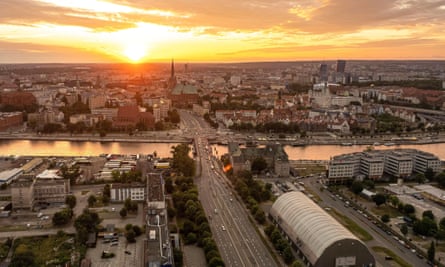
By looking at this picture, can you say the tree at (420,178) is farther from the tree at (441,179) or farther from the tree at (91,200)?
the tree at (91,200)

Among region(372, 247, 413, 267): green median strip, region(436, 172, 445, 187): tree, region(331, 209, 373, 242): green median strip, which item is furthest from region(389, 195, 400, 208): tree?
region(436, 172, 445, 187): tree

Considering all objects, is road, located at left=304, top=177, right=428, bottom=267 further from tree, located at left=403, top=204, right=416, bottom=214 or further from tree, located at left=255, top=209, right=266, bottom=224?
tree, located at left=255, top=209, right=266, bottom=224

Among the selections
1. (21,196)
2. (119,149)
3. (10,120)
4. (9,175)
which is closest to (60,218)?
(21,196)

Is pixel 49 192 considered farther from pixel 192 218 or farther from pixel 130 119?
pixel 130 119

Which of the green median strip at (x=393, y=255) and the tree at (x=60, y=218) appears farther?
the tree at (x=60, y=218)

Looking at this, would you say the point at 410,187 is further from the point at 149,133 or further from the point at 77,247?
the point at 149,133

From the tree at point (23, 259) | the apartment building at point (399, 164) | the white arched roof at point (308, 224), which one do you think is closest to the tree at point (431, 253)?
the white arched roof at point (308, 224)
